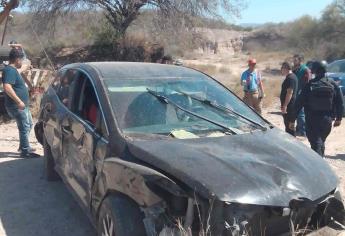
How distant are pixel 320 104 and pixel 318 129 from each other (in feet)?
1.24

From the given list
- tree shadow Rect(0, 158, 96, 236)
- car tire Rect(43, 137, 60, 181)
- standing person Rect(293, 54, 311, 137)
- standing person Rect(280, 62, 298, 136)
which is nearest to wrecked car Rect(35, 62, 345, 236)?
tree shadow Rect(0, 158, 96, 236)

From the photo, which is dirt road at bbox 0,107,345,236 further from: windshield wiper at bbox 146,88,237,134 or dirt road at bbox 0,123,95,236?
windshield wiper at bbox 146,88,237,134

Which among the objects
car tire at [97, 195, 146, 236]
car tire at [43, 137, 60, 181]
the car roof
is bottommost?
car tire at [43, 137, 60, 181]

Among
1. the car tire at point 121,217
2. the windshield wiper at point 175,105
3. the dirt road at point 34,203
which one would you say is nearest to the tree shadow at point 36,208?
the dirt road at point 34,203

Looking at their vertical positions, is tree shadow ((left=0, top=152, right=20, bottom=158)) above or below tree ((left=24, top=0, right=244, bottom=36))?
below

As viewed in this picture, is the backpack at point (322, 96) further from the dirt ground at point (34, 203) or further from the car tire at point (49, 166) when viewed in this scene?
the car tire at point (49, 166)

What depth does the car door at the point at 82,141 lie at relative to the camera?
4.16 metres

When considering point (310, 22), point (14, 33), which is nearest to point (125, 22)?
point (14, 33)

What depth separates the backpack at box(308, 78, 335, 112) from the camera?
6.85 m

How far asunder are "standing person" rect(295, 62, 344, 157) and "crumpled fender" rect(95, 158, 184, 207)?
401cm

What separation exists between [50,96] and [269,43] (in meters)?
58.4

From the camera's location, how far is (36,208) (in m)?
5.34

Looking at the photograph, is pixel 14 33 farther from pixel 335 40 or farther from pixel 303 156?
pixel 303 156

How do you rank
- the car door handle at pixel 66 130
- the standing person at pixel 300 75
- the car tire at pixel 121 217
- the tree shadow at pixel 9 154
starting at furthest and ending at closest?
1. the standing person at pixel 300 75
2. the tree shadow at pixel 9 154
3. the car door handle at pixel 66 130
4. the car tire at pixel 121 217
